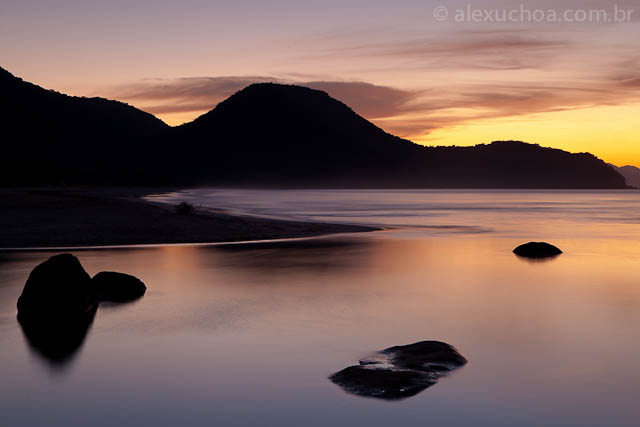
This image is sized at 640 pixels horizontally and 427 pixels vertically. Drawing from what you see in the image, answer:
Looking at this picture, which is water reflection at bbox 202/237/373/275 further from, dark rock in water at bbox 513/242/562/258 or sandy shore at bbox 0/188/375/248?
dark rock in water at bbox 513/242/562/258

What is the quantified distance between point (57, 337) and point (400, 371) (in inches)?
254

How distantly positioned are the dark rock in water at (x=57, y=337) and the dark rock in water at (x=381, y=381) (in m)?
4.57

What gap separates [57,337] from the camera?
453 inches

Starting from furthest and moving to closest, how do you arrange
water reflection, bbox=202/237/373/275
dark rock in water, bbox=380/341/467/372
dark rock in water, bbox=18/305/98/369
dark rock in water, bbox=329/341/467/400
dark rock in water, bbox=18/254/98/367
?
water reflection, bbox=202/237/373/275, dark rock in water, bbox=18/254/98/367, dark rock in water, bbox=18/305/98/369, dark rock in water, bbox=380/341/467/372, dark rock in water, bbox=329/341/467/400

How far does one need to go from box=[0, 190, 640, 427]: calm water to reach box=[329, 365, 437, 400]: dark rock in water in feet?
0.59

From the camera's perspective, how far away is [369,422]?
746 cm

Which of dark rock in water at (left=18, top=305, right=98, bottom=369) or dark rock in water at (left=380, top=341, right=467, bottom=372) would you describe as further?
dark rock in water at (left=18, top=305, right=98, bottom=369)

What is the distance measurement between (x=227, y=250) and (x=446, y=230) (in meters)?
19.4

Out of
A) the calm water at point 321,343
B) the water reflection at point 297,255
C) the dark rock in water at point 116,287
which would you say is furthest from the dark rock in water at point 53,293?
the water reflection at point 297,255

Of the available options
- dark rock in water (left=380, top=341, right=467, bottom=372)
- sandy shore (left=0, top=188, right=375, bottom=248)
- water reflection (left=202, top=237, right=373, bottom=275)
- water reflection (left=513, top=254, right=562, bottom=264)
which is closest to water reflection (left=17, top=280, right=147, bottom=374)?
dark rock in water (left=380, top=341, right=467, bottom=372)

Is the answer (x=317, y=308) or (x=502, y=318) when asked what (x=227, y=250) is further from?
(x=502, y=318)

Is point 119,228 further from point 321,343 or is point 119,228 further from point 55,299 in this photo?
point 321,343

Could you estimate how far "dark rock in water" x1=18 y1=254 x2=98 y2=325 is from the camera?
492 inches

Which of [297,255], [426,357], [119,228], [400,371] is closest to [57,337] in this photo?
[400,371]
